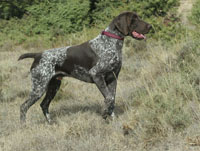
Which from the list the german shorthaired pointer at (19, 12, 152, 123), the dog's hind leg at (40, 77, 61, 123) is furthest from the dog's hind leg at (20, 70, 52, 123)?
the dog's hind leg at (40, 77, 61, 123)

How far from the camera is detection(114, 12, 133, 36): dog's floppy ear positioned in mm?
5105

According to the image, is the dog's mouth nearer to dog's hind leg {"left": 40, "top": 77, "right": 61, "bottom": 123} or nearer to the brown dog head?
the brown dog head

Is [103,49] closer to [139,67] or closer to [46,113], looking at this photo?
[46,113]

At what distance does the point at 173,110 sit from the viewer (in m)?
4.14

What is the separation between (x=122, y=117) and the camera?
16.6 ft

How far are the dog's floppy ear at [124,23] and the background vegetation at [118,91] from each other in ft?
2.55

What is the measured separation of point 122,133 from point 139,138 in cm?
36

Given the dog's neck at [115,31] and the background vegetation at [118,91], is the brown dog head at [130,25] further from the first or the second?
the background vegetation at [118,91]

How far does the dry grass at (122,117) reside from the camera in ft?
13.1

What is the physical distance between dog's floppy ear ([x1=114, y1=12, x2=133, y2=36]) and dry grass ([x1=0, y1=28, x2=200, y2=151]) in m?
0.85

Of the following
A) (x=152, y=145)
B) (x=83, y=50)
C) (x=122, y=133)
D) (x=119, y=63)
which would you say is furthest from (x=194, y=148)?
(x=83, y=50)

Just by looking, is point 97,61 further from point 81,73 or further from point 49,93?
point 49,93

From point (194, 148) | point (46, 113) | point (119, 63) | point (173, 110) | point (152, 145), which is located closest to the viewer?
point (194, 148)

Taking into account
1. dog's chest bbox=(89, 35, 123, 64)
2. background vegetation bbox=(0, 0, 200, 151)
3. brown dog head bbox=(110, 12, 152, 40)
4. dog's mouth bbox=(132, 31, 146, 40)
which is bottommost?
background vegetation bbox=(0, 0, 200, 151)
